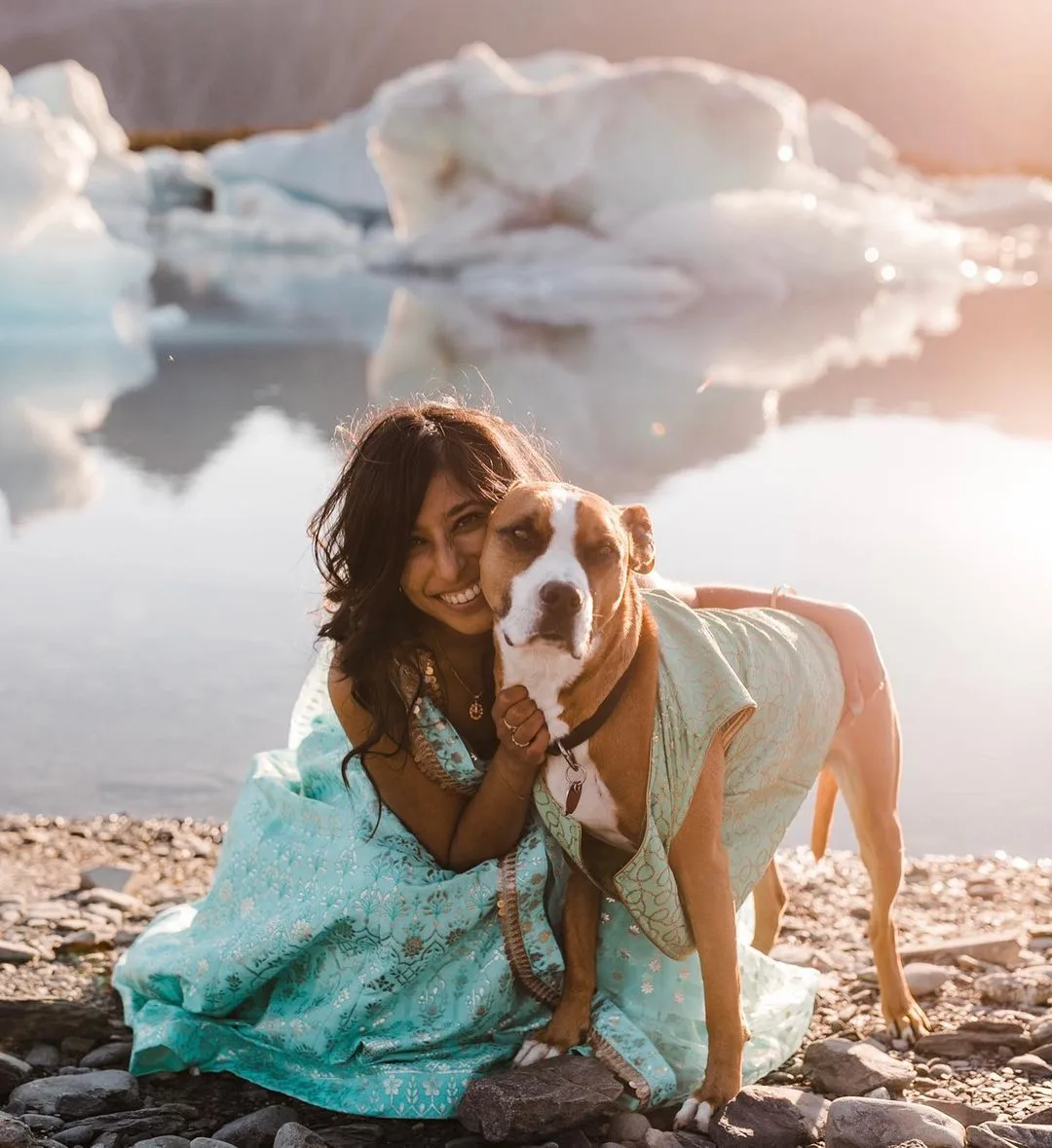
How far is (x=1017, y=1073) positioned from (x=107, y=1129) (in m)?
2.06

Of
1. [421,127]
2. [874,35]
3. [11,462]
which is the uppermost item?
[874,35]

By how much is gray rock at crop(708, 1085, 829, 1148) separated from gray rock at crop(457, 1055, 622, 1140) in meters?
0.25

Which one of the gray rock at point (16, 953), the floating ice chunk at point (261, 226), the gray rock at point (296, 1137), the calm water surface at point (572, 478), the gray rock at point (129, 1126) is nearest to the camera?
the gray rock at point (296, 1137)

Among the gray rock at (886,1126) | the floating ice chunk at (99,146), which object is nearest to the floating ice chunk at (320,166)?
the floating ice chunk at (99,146)

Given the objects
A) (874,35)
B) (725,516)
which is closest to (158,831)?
(725,516)

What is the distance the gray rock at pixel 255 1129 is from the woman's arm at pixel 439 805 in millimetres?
653

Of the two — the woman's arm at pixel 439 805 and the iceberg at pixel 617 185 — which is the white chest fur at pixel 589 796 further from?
the iceberg at pixel 617 185

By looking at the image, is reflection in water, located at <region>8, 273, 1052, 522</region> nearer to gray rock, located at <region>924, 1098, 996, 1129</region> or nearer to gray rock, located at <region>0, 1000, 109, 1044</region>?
gray rock, located at <region>0, 1000, 109, 1044</region>

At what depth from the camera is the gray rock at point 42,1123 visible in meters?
3.15

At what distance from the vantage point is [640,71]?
26453mm

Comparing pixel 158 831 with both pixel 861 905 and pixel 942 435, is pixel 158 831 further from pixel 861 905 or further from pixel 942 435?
pixel 942 435

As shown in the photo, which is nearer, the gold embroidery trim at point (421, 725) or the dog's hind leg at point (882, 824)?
the gold embroidery trim at point (421, 725)

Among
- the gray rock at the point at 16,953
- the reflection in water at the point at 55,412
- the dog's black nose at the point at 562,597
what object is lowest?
the reflection in water at the point at 55,412

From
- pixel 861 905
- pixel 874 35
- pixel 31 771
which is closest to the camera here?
pixel 861 905
